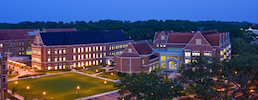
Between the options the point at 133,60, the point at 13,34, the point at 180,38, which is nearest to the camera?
the point at 133,60

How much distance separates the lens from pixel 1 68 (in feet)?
147

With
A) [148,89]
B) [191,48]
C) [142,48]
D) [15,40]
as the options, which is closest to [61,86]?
[142,48]

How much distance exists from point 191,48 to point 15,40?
7781cm

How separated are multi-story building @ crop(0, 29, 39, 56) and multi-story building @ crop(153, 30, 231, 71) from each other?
219ft

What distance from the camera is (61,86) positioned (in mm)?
62125

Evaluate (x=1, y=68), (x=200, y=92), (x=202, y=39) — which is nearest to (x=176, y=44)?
(x=202, y=39)

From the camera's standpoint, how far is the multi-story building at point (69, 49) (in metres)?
84.6

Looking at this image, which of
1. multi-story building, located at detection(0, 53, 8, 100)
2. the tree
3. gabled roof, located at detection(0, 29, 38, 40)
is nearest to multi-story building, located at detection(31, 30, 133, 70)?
gabled roof, located at detection(0, 29, 38, 40)

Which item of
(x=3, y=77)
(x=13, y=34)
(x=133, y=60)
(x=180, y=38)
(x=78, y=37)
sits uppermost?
(x=13, y=34)

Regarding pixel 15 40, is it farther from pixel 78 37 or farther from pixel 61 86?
pixel 61 86

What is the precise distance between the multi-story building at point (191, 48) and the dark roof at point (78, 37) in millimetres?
26968

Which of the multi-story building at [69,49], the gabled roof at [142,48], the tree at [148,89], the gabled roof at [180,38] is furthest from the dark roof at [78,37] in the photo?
the tree at [148,89]

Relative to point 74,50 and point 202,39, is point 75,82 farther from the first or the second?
point 202,39

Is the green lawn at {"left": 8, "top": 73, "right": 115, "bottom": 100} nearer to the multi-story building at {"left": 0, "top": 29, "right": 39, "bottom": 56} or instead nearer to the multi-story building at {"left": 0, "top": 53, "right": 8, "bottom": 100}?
the multi-story building at {"left": 0, "top": 53, "right": 8, "bottom": 100}
